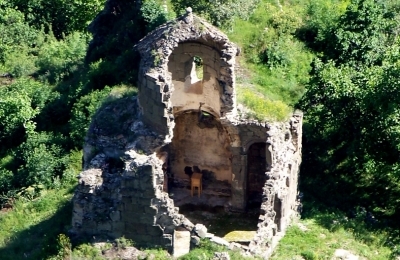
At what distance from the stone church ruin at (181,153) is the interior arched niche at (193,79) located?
29mm

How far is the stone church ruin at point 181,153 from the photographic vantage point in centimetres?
2220

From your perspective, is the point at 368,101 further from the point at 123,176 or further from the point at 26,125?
the point at 26,125

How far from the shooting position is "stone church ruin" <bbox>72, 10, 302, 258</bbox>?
72.8 feet

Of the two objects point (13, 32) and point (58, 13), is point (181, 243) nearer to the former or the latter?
point (13, 32)

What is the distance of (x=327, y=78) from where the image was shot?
27.1 metres

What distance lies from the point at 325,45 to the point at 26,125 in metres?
11.7

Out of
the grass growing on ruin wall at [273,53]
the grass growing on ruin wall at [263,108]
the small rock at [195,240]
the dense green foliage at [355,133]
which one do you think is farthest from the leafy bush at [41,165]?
the dense green foliage at [355,133]

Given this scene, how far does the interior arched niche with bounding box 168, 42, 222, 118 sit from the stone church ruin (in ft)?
0.10

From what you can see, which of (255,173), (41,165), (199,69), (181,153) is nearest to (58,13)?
(41,165)

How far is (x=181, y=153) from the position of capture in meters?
26.6

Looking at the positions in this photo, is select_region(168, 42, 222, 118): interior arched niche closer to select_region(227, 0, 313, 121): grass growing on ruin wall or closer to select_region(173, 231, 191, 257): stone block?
select_region(227, 0, 313, 121): grass growing on ruin wall

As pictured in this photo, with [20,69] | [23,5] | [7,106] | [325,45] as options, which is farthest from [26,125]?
[23,5]

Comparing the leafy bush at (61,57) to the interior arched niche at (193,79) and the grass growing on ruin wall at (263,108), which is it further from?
the grass growing on ruin wall at (263,108)

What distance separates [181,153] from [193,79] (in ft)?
8.27
